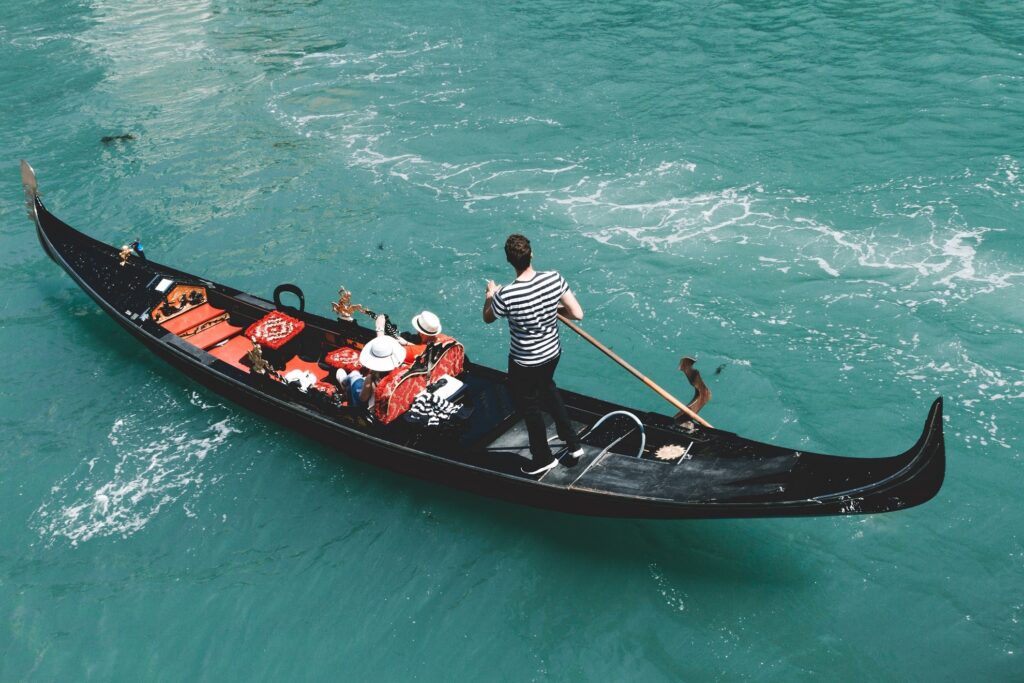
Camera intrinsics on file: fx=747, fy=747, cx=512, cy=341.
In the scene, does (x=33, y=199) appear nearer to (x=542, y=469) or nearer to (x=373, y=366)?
(x=373, y=366)

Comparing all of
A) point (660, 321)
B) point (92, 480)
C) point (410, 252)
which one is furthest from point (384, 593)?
point (410, 252)

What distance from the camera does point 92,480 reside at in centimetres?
719

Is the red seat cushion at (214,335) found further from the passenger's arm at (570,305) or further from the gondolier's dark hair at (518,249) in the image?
the gondolier's dark hair at (518,249)

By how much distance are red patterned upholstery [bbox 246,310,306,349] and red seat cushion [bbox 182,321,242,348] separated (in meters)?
0.57

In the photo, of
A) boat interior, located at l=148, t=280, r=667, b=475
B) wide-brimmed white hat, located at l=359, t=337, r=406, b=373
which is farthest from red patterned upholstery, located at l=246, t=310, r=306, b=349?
wide-brimmed white hat, located at l=359, t=337, r=406, b=373

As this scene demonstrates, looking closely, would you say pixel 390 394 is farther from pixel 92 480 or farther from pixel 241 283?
pixel 241 283

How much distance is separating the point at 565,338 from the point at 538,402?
137 inches

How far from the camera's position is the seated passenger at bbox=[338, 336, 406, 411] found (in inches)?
241

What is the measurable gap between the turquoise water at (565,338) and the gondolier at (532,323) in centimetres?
155

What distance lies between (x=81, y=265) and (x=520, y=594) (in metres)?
6.95

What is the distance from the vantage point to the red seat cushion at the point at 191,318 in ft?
26.5

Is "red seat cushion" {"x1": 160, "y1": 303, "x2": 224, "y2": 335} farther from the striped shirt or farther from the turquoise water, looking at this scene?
the striped shirt

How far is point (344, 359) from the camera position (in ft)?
23.4

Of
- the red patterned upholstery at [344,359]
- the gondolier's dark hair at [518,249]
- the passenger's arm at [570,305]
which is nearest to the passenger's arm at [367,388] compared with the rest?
the red patterned upholstery at [344,359]
